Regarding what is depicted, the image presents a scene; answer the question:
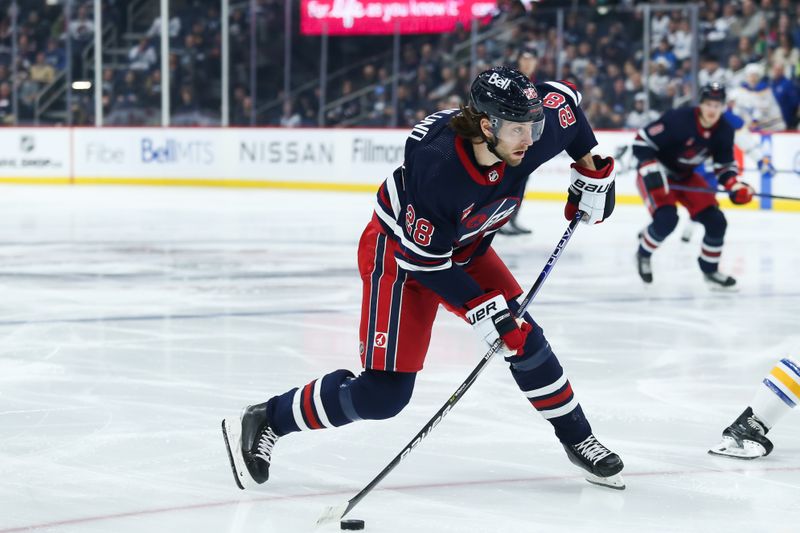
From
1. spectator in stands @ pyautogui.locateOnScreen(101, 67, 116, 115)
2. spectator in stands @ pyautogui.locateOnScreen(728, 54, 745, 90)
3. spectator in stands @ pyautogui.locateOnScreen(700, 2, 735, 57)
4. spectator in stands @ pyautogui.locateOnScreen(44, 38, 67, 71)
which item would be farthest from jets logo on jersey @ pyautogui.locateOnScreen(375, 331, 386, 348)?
spectator in stands @ pyautogui.locateOnScreen(44, 38, 67, 71)

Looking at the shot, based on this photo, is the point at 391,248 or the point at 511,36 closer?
the point at 391,248

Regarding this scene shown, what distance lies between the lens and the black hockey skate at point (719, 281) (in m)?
6.53

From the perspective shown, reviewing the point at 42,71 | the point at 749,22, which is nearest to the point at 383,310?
the point at 749,22

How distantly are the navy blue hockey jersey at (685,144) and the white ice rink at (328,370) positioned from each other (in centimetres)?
63

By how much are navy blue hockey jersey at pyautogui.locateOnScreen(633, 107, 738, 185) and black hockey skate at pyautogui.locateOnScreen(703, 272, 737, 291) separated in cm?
49

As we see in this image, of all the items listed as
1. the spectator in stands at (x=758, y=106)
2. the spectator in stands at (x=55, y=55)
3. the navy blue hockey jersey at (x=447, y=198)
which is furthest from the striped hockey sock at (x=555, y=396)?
the spectator in stands at (x=55, y=55)

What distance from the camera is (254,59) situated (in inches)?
589

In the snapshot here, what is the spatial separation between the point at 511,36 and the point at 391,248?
10.8 m

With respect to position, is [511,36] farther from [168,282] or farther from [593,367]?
[593,367]

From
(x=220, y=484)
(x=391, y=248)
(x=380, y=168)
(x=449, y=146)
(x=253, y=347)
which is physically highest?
(x=449, y=146)

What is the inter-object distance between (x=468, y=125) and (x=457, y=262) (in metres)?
0.42

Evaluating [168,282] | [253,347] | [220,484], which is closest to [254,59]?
[168,282]

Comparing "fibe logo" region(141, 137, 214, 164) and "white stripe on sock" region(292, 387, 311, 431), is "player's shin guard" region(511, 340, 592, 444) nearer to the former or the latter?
"white stripe on sock" region(292, 387, 311, 431)

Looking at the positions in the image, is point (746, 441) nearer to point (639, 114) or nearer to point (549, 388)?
point (549, 388)
